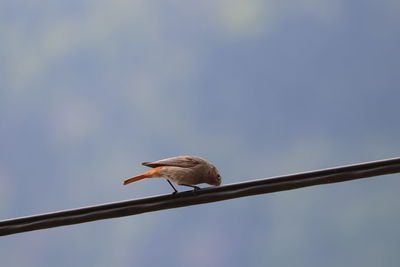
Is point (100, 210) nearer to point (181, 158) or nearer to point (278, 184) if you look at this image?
point (278, 184)

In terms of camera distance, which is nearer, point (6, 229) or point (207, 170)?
point (6, 229)

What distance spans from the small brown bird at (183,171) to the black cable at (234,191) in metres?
2.24

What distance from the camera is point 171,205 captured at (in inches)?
175

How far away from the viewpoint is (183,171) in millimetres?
6703

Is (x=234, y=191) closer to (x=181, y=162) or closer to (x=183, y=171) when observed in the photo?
(x=183, y=171)

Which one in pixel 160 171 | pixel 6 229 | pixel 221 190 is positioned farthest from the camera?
pixel 160 171

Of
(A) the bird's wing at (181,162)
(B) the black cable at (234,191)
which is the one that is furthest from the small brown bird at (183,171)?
(B) the black cable at (234,191)

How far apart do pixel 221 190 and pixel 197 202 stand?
0.22m

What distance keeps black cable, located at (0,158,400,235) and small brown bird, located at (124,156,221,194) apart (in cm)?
224

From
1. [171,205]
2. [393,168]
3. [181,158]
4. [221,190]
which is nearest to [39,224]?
[171,205]

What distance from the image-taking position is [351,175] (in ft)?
13.8

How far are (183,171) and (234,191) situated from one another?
7.98 ft

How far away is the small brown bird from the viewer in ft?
21.8

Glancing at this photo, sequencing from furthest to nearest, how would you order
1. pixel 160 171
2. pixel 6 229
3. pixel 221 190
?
pixel 160 171, pixel 221 190, pixel 6 229
